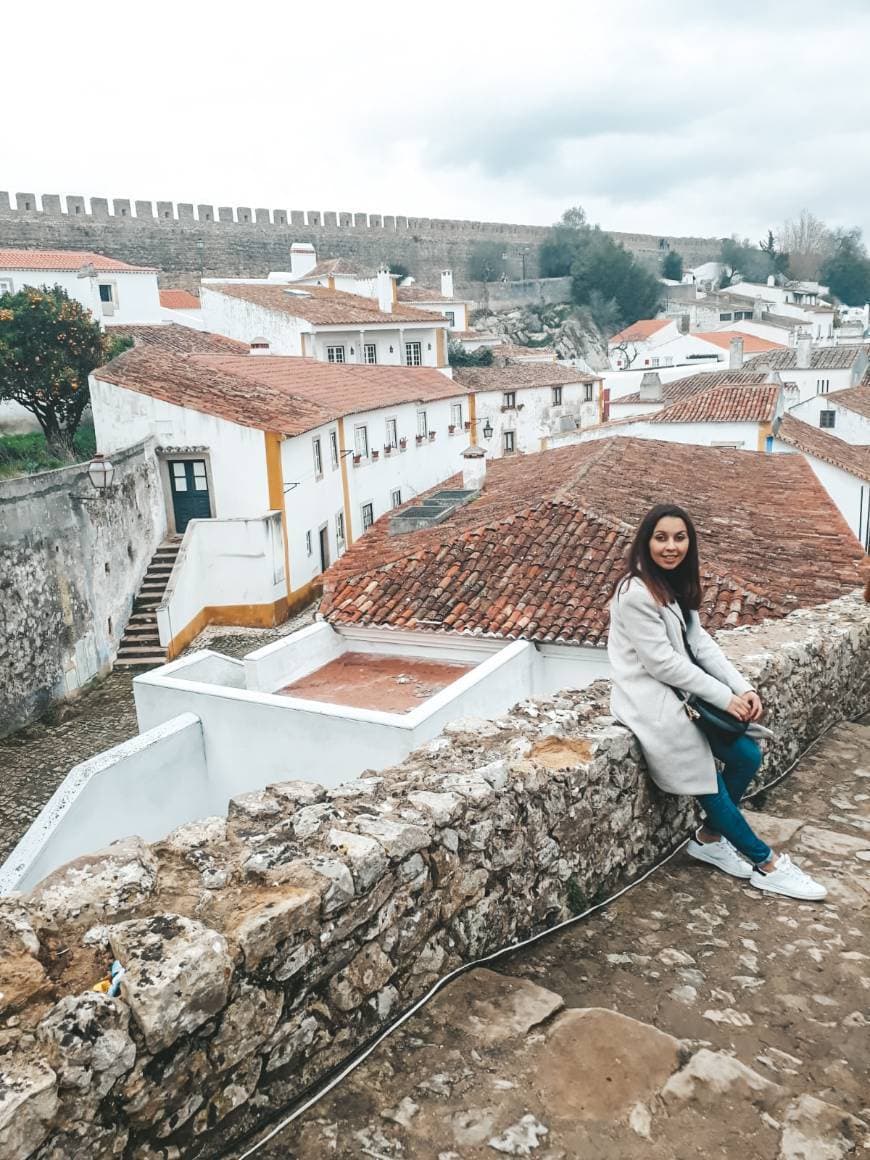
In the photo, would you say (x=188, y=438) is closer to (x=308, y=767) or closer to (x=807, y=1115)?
(x=308, y=767)

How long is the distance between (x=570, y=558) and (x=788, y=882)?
650cm

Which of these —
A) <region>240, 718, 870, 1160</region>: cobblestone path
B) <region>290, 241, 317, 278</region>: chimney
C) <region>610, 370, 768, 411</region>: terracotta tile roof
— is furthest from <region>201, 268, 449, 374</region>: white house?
<region>240, 718, 870, 1160</region>: cobblestone path

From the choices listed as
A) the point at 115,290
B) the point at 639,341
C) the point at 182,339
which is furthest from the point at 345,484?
the point at 639,341

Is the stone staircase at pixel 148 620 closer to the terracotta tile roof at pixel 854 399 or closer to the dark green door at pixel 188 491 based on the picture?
the dark green door at pixel 188 491

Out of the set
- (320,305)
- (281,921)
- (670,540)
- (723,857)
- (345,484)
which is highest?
(320,305)

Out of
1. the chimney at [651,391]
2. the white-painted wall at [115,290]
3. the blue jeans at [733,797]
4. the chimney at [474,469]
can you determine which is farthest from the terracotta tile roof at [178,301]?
the blue jeans at [733,797]

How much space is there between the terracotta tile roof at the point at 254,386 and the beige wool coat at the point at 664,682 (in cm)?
1498

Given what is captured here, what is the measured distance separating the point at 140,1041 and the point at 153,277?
110 feet

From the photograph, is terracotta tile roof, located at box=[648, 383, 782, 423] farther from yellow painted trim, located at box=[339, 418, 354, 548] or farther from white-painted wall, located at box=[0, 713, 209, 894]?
white-painted wall, located at box=[0, 713, 209, 894]

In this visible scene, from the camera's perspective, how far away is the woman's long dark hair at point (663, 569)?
3252mm

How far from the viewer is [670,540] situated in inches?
128

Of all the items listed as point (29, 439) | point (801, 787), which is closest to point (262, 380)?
point (29, 439)

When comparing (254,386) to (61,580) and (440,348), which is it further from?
(440,348)

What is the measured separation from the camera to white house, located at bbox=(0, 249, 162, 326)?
1149 inches
